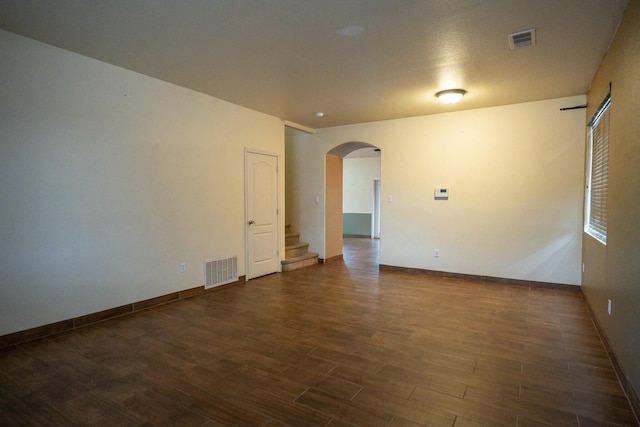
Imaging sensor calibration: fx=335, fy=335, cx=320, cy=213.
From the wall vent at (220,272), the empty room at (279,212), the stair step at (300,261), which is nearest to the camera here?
the empty room at (279,212)

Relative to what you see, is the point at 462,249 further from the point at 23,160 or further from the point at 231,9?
the point at 23,160

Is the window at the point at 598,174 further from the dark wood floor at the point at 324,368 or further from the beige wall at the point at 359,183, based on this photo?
the beige wall at the point at 359,183

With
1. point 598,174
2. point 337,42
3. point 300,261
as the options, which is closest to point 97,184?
point 337,42

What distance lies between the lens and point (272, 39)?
3107 mm

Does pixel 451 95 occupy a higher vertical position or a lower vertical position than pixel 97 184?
higher

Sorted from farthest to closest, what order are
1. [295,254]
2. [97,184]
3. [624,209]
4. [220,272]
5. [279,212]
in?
[295,254], [279,212], [220,272], [97,184], [624,209]

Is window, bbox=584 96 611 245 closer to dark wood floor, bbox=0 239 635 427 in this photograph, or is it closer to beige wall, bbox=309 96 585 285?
beige wall, bbox=309 96 585 285

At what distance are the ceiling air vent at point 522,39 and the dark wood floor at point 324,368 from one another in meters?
2.79

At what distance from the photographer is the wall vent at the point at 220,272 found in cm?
488

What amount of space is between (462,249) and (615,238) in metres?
2.97

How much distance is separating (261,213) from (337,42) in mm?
3361

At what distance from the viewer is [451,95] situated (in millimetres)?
4551

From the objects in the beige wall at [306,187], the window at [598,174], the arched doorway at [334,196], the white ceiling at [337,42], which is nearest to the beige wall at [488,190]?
the window at [598,174]

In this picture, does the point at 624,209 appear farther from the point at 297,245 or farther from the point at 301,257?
the point at 297,245
